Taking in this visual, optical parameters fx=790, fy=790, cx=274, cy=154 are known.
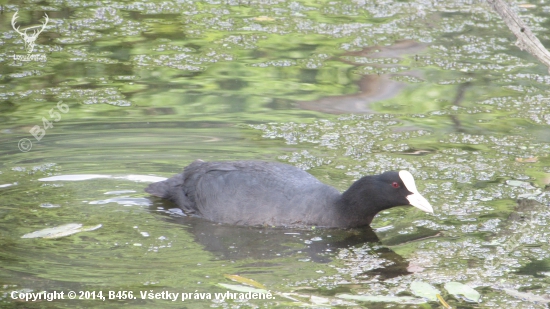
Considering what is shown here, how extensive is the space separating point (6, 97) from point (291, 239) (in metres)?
3.36

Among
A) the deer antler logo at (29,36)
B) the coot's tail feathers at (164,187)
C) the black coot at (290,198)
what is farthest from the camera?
the deer antler logo at (29,36)

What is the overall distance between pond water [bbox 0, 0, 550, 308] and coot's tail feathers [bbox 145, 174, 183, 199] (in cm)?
8

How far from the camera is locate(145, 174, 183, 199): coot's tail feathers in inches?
203

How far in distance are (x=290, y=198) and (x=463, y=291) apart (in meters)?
1.30

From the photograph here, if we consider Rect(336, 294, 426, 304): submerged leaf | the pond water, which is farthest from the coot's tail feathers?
Rect(336, 294, 426, 304): submerged leaf

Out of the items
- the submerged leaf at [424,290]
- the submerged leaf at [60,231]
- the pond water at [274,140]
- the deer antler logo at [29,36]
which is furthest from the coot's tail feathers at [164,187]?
the deer antler logo at [29,36]

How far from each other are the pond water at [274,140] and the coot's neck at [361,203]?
0.11 meters

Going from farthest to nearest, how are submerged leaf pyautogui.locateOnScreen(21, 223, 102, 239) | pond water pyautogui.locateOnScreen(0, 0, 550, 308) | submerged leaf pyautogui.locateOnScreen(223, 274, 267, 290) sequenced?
submerged leaf pyautogui.locateOnScreen(21, 223, 102, 239) → pond water pyautogui.locateOnScreen(0, 0, 550, 308) → submerged leaf pyautogui.locateOnScreen(223, 274, 267, 290)

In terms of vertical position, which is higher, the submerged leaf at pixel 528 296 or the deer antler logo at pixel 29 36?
the deer antler logo at pixel 29 36

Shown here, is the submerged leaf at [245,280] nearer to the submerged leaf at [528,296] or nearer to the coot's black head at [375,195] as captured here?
the coot's black head at [375,195]

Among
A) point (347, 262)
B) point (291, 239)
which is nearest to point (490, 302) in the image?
point (347, 262)

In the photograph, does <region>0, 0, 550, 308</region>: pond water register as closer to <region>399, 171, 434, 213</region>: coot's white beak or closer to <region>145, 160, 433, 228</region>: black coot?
<region>145, 160, 433, 228</region>: black coot

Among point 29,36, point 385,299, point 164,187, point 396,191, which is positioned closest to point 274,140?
point 164,187

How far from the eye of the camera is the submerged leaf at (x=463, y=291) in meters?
3.93
